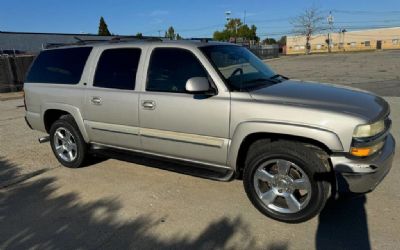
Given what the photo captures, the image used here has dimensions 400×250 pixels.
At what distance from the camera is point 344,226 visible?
360 cm

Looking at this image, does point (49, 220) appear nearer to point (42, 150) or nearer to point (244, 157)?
point (244, 157)

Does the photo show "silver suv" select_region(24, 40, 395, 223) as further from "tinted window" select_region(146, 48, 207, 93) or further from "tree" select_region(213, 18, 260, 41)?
"tree" select_region(213, 18, 260, 41)

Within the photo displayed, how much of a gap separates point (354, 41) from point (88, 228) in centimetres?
9783

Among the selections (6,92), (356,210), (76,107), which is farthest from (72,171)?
(6,92)

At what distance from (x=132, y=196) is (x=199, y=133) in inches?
48.6

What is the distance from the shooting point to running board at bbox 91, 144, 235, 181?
4.14m

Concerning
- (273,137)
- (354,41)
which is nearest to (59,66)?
(273,137)

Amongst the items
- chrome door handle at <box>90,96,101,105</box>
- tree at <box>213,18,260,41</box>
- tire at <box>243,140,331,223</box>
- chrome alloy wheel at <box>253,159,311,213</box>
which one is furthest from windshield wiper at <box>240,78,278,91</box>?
tree at <box>213,18,260,41</box>

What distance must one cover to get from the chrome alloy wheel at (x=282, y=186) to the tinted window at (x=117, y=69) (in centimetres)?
204

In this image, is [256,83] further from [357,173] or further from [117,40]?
[117,40]

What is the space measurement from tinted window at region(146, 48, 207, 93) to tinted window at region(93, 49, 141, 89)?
29cm

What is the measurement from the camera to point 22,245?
3527mm

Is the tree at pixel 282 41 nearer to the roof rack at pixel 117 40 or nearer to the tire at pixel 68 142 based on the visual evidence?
the roof rack at pixel 117 40

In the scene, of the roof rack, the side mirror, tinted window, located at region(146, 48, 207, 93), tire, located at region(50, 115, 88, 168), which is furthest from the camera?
tire, located at region(50, 115, 88, 168)
